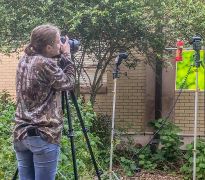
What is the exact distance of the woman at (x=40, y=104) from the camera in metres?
3.42

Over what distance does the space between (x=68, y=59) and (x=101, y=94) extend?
5.61m

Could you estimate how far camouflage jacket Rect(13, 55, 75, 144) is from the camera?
11.3 ft

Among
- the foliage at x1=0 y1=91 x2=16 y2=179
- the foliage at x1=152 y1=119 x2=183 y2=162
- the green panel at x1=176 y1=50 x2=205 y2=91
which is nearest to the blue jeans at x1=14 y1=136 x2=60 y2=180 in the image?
the foliage at x1=0 y1=91 x2=16 y2=179

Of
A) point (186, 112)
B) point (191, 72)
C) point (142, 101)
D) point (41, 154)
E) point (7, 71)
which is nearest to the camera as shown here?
point (41, 154)

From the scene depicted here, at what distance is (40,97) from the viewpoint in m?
3.47

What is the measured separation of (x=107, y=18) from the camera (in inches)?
271

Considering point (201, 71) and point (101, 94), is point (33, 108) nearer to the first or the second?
point (201, 71)

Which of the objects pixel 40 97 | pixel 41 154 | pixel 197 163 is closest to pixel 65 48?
pixel 40 97

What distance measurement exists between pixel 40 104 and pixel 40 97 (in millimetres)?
49

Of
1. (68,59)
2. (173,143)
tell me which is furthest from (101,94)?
(68,59)

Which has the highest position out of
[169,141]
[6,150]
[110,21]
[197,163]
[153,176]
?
[110,21]

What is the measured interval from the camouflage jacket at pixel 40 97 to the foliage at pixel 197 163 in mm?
3897

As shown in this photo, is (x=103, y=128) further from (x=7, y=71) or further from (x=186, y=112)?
(x=7, y=71)

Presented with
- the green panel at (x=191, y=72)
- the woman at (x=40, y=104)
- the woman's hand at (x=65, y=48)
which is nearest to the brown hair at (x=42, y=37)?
the woman at (x=40, y=104)
